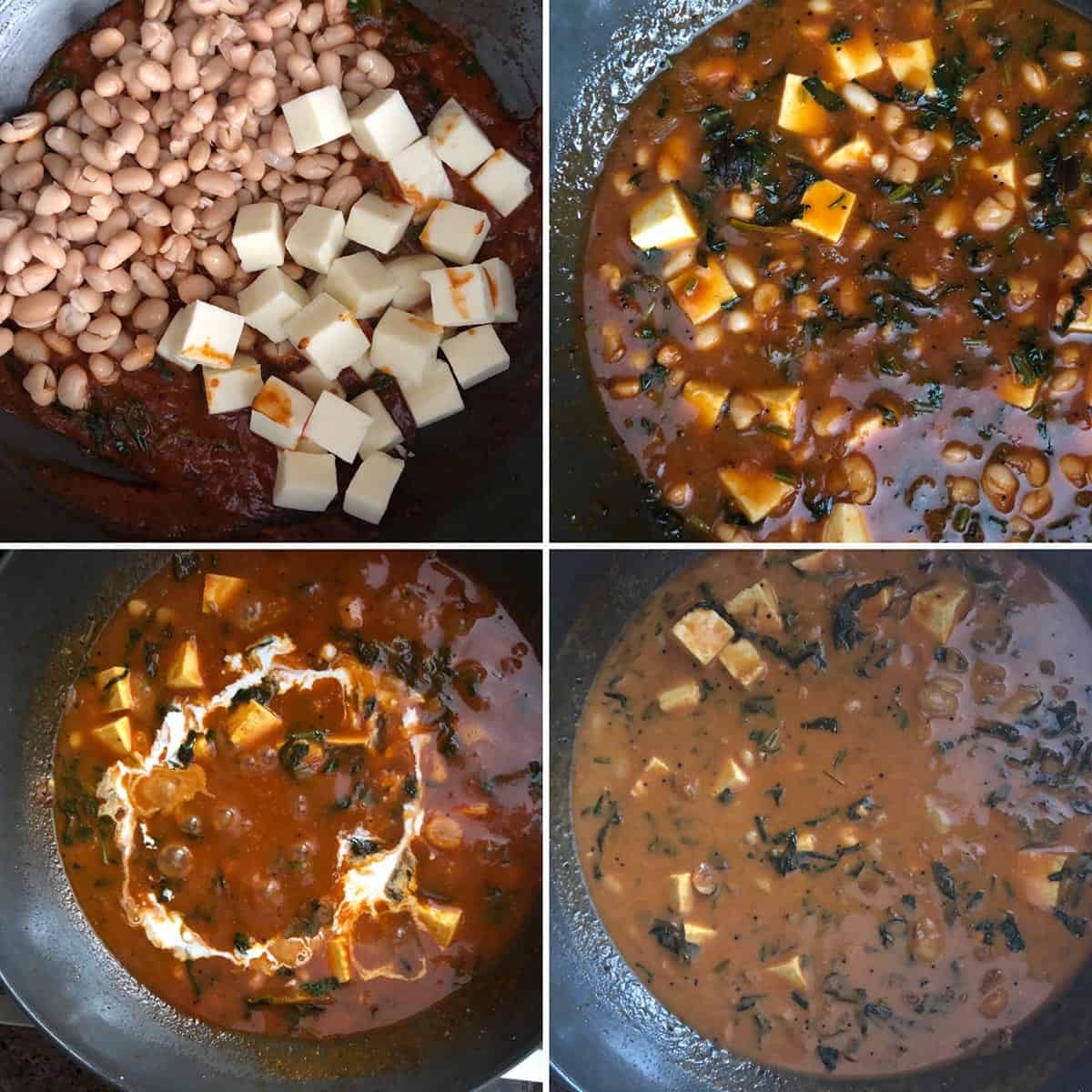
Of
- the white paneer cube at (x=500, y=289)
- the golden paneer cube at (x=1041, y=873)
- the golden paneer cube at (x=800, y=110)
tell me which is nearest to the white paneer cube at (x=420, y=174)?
the white paneer cube at (x=500, y=289)

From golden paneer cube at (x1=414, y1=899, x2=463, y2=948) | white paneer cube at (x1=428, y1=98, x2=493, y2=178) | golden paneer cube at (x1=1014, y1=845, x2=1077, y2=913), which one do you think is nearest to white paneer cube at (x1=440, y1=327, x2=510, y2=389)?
white paneer cube at (x1=428, y1=98, x2=493, y2=178)

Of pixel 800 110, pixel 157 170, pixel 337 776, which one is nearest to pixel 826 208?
pixel 800 110

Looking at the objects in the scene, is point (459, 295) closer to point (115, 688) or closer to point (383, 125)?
point (383, 125)

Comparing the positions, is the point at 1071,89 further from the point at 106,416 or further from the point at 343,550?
the point at 106,416

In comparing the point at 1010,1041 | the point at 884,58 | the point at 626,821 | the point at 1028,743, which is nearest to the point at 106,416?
the point at 626,821

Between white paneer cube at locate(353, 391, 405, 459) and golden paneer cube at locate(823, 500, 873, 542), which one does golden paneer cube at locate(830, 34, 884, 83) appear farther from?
white paneer cube at locate(353, 391, 405, 459)

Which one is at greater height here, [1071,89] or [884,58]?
[884,58]
